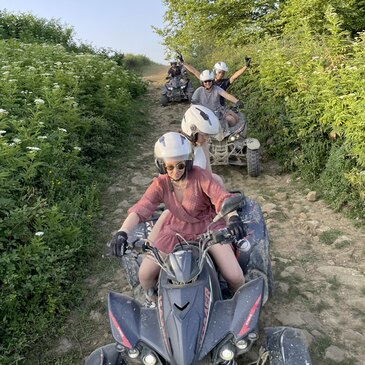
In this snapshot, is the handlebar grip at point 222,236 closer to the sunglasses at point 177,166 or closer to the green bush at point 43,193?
the sunglasses at point 177,166

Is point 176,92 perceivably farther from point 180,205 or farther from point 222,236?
point 222,236

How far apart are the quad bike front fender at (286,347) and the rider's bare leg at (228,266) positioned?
0.46 meters

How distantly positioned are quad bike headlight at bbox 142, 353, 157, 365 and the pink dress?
0.96 m

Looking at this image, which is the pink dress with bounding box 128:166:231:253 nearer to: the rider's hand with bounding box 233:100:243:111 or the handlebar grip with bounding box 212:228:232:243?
the handlebar grip with bounding box 212:228:232:243

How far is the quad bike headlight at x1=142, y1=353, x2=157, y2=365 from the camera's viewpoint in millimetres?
2525

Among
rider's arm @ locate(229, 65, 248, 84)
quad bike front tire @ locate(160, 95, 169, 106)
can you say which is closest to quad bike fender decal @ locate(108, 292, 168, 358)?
rider's arm @ locate(229, 65, 248, 84)

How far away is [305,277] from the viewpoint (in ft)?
15.0

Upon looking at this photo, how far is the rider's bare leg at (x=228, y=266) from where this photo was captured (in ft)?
10.6

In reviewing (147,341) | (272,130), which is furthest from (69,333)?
(272,130)

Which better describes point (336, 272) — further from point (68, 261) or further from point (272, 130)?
point (272, 130)

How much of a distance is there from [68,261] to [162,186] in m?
1.76

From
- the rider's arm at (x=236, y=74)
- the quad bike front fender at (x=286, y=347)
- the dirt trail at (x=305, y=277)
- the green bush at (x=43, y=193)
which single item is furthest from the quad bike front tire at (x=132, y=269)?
the rider's arm at (x=236, y=74)

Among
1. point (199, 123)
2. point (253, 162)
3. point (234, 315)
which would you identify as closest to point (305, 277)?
point (199, 123)

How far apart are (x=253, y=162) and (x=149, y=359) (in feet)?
17.2
